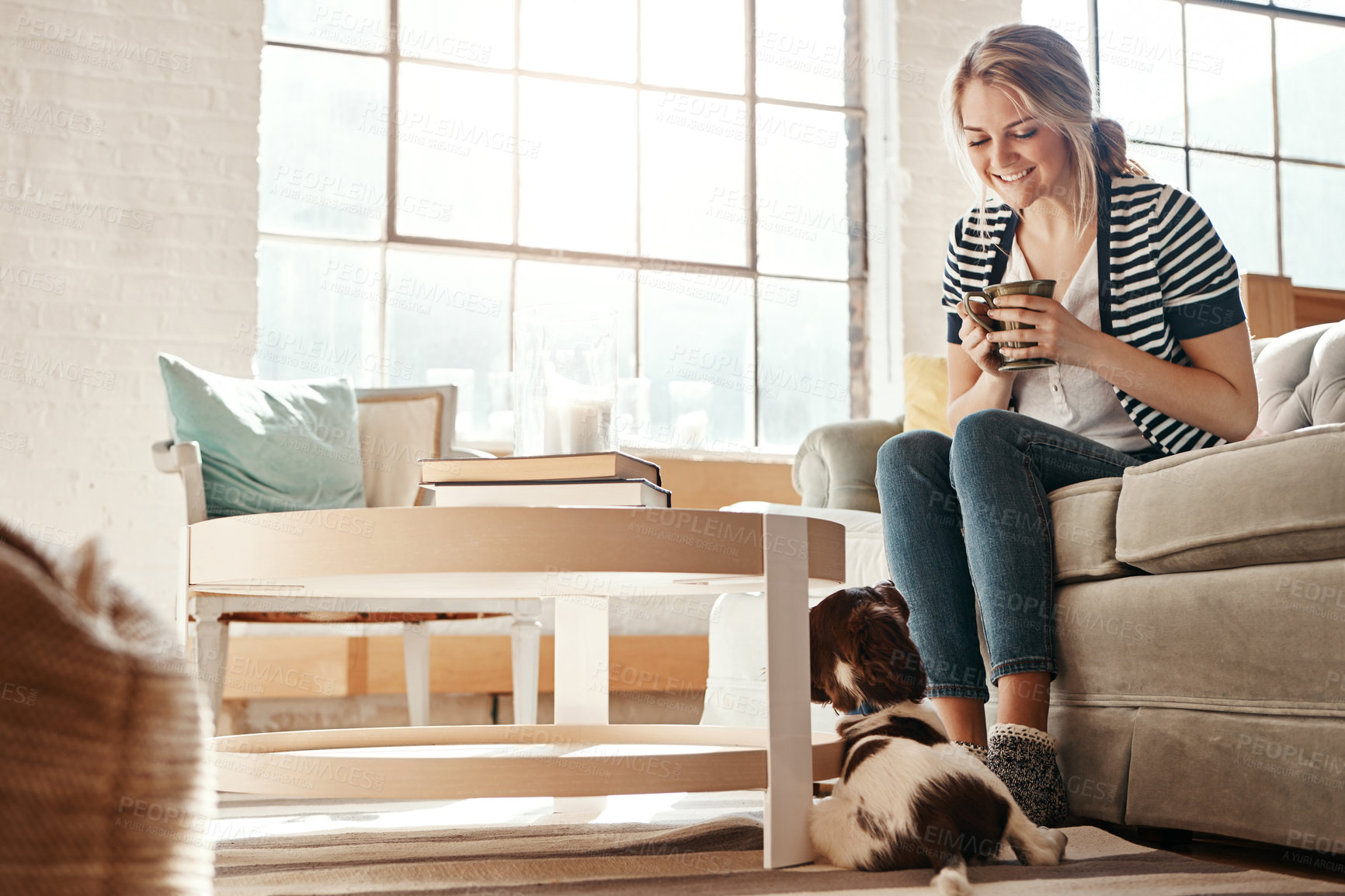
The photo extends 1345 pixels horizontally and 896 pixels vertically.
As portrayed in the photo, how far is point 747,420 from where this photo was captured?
4.02 metres

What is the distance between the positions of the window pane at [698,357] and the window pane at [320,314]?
875mm

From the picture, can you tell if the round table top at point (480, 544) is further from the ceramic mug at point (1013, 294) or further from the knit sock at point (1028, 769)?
the ceramic mug at point (1013, 294)

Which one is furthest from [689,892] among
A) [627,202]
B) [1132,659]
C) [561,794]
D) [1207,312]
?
[627,202]

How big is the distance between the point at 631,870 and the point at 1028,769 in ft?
1.64

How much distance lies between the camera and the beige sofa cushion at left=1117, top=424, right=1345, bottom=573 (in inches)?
44.7

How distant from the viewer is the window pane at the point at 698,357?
3904 millimetres

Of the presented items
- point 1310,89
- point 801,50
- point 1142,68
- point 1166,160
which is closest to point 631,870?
point 801,50

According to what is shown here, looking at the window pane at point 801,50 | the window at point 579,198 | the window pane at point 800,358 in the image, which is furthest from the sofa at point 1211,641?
the window pane at point 801,50

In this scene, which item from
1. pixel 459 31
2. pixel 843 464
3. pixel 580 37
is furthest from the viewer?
pixel 580 37

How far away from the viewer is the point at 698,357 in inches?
157

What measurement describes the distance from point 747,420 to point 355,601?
2.02 meters

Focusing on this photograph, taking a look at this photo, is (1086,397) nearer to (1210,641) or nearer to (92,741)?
(1210,641)

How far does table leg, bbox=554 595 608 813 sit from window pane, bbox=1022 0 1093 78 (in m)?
3.81

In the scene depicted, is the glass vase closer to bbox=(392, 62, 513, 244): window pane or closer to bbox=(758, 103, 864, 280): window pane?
bbox=(392, 62, 513, 244): window pane
